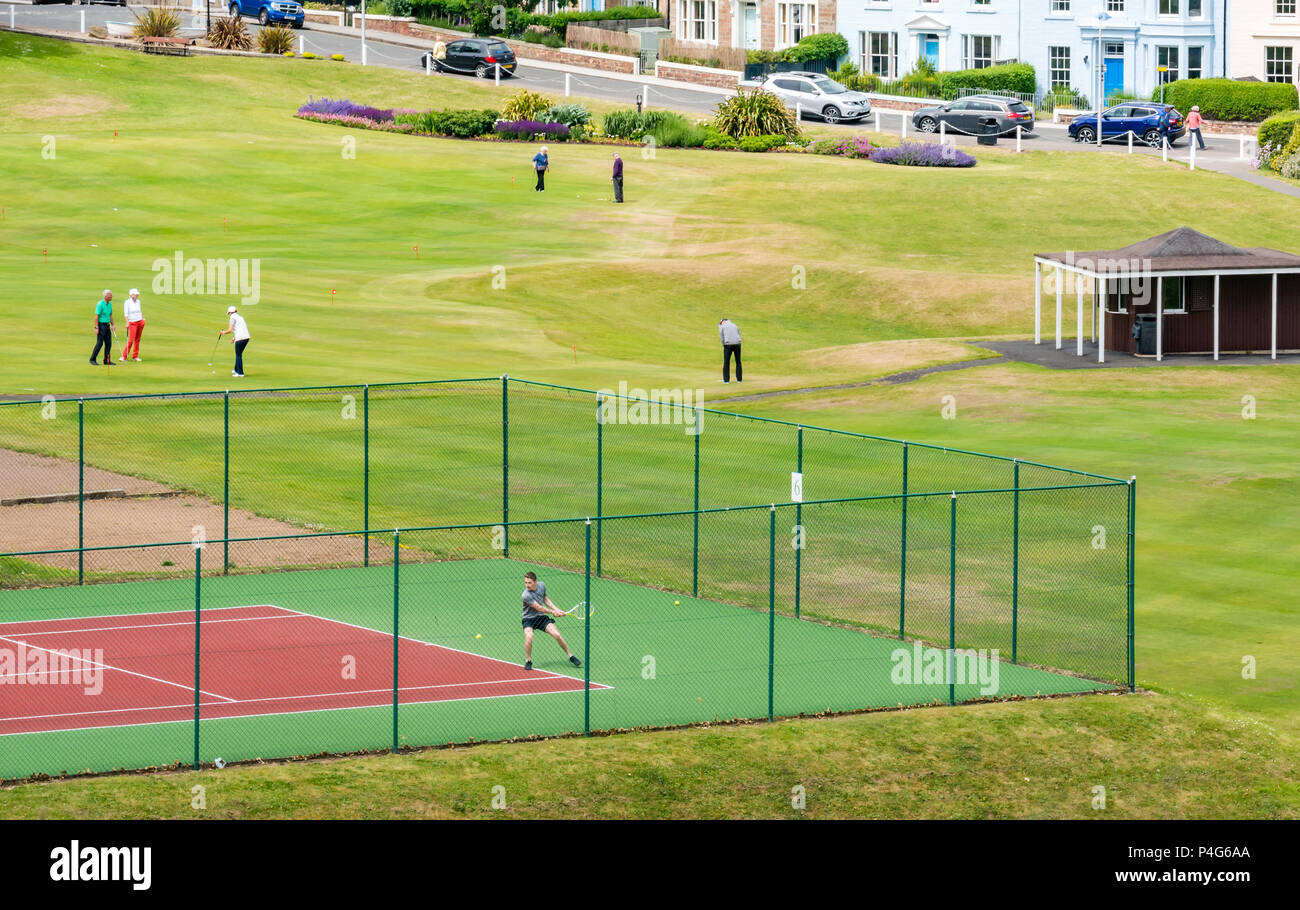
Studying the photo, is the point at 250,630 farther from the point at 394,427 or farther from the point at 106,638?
the point at 394,427

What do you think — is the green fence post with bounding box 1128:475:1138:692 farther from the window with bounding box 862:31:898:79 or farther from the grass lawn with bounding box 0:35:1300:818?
the window with bounding box 862:31:898:79

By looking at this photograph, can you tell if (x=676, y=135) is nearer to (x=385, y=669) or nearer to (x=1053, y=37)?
(x=1053, y=37)

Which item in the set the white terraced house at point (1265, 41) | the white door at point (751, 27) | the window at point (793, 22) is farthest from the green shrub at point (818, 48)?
the white terraced house at point (1265, 41)

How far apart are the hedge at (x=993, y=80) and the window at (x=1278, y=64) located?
11274mm

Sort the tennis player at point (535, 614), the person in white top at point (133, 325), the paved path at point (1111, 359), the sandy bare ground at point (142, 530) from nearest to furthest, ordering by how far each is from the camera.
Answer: the tennis player at point (535, 614)
the sandy bare ground at point (142, 530)
the person in white top at point (133, 325)
the paved path at point (1111, 359)

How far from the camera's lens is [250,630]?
27312 mm

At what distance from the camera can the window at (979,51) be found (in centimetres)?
9862

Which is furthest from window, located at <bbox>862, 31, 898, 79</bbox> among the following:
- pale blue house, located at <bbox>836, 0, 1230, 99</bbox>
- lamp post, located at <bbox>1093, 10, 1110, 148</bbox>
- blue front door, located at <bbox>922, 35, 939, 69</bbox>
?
lamp post, located at <bbox>1093, 10, 1110, 148</bbox>

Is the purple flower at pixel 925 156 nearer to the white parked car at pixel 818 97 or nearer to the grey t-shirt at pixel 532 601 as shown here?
the white parked car at pixel 818 97

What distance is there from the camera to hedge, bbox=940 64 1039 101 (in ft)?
308

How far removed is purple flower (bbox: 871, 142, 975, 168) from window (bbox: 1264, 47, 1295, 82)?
2229cm

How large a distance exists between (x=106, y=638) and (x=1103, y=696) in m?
13.8

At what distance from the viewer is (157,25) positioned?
3716 inches

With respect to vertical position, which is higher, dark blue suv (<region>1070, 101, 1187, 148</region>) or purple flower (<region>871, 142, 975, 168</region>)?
dark blue suv (<region>1070, 101, 1187, 148</region>)
